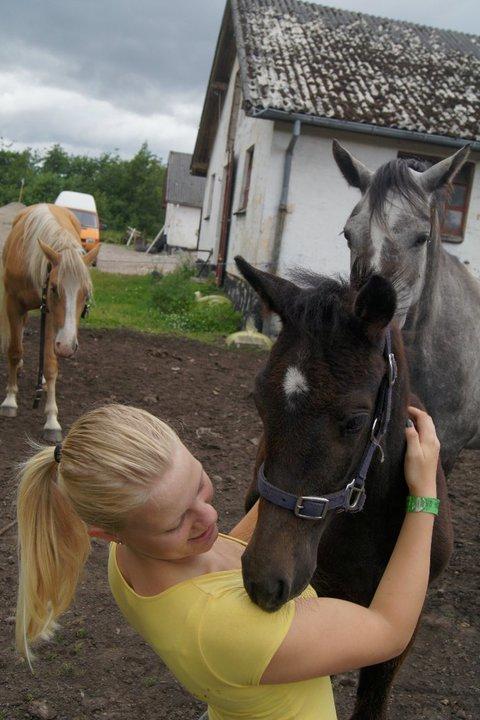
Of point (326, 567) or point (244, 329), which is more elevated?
Result: point (326, 567)

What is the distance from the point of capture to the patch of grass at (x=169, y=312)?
435 inches

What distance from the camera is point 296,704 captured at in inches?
61.7

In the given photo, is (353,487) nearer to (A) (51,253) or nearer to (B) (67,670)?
(B) (67,670)

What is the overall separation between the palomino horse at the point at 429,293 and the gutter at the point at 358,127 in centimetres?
713

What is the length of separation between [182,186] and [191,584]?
43220 millimetres

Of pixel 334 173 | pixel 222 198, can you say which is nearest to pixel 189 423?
pixel 334 173

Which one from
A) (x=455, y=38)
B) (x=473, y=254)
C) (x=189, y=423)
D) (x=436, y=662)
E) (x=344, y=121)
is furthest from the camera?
(x=455, y=38)

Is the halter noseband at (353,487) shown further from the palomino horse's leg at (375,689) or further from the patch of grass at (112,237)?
the patch of grass at (112,237)

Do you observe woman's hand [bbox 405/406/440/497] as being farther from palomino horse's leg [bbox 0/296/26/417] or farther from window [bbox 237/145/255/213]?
window [bbox 237/145/255/213]

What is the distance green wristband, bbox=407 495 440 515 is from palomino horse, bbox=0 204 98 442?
4248 millimetres

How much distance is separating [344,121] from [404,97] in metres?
1.83

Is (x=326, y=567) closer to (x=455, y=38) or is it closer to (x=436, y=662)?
(x=436, y=662)

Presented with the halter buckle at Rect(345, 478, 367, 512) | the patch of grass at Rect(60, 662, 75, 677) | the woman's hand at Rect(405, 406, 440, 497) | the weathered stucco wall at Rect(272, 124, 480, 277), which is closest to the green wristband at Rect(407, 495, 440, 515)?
the woman's hand at Rect(405, 406, 440, 497)

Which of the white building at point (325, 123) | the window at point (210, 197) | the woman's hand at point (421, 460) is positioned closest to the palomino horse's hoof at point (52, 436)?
the woman's hand at point (421, 460)
